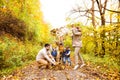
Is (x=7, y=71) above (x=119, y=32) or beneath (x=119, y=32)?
beneath

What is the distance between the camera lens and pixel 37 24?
28641mm

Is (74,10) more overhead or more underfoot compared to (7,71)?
more overhead

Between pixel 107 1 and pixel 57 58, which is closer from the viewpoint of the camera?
pixel 57 58

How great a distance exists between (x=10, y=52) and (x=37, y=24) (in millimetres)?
11848

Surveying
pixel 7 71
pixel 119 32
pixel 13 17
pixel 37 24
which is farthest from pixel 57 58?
pixel 37 24

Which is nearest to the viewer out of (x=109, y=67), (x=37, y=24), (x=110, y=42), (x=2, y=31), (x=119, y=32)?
(x=119, y=32)

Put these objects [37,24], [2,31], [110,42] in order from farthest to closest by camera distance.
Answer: [37,24], [2,31], [110,42]

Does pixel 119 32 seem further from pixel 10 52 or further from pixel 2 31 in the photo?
pixel 2 31

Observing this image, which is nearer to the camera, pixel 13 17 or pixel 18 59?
pixel 18 59

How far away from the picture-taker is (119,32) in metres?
13.3

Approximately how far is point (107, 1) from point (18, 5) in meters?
8.25

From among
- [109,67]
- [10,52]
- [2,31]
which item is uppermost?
[2,31]

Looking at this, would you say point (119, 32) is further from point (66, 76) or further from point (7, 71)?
point (7, 71)

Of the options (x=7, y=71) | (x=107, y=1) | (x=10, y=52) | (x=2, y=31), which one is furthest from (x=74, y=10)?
(x=7, y=71)
